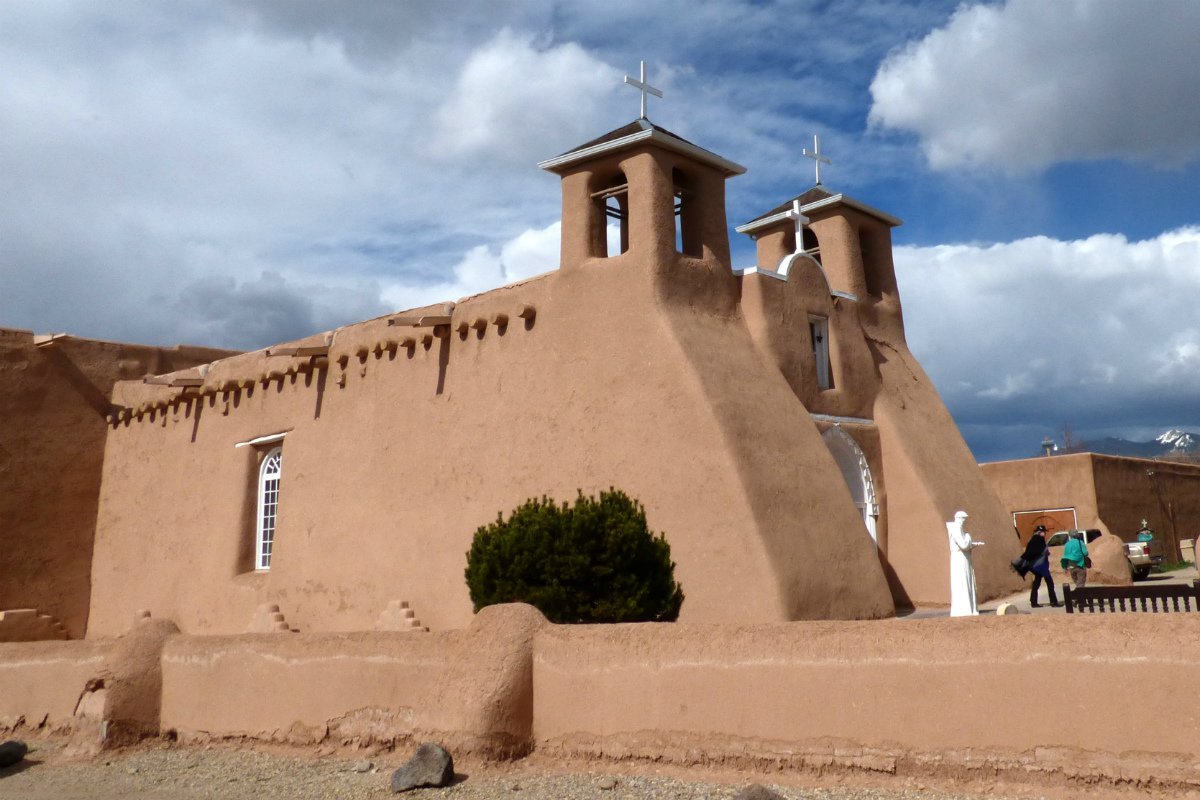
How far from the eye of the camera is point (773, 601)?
1213 centimetres

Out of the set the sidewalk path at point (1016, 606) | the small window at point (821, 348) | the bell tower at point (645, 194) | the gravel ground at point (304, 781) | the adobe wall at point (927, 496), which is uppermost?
the bell tower at point (645, 194)

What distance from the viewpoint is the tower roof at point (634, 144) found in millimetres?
14461

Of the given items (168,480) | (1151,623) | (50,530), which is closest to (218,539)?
(168,480)

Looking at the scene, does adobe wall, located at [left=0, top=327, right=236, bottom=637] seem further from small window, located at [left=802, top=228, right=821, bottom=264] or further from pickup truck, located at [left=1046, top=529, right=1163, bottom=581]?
pickup truck, located at [left=1046, top=529, right=1163, bottom=581]

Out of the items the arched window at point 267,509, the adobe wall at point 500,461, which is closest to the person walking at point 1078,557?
the adobe wall at point 500,461

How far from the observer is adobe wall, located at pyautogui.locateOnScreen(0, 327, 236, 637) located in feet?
67.8

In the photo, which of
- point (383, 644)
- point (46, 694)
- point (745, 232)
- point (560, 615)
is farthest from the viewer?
point (745, 232)

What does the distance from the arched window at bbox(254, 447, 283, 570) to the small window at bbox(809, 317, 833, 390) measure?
9.41 meters

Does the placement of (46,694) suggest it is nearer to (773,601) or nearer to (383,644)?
(383,644)

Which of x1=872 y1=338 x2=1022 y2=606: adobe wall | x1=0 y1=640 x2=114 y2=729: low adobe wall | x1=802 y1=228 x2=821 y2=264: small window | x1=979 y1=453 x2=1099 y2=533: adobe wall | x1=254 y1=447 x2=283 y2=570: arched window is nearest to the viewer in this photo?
x1=0 y1=640 x2=114 y2=729: low adobe wall

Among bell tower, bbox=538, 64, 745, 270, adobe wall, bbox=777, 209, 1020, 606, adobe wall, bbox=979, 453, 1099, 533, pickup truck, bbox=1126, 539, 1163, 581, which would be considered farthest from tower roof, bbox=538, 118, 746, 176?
adobe wall, bbox=979, 453, 1099, 533

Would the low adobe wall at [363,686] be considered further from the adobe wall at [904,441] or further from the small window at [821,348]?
the small window at [821,348]

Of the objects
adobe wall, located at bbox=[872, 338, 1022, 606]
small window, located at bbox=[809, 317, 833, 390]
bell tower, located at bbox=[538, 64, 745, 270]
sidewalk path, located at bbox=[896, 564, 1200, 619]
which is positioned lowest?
sidewalk path, located at bbox=[896, 564, 1200, 619]

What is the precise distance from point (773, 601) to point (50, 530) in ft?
52.1
